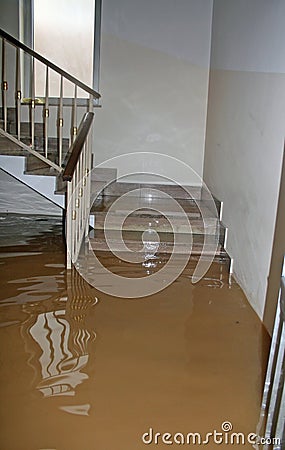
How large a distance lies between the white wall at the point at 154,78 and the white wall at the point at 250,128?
1.61ft

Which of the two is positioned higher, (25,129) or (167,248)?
(25,129)

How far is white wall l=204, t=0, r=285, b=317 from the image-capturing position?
2.89m

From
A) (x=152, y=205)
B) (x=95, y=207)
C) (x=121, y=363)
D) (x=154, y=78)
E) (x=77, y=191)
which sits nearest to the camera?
(x=121, y=363)

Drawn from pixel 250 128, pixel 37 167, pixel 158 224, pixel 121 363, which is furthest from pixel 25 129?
pixel 121 363

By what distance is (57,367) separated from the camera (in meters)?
2.42

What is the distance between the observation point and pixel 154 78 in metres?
5.32

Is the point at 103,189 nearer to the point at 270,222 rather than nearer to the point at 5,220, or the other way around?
the point at 5,220

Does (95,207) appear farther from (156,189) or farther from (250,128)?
(250,128)

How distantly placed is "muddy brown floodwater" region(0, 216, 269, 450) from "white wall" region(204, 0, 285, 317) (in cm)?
43

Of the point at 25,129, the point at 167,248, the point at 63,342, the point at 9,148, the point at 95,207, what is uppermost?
the point at 25,129

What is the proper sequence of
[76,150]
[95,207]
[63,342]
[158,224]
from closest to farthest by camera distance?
1. [63,342]
2. [76,150]
3. [158,224]
4. [95,207]

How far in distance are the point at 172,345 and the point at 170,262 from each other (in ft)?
4.74

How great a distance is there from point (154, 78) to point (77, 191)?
7.03 feet

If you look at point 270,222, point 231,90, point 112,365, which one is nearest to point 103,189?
point 231,90
